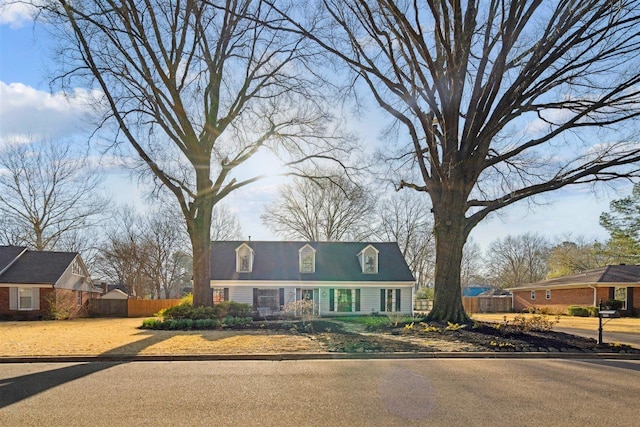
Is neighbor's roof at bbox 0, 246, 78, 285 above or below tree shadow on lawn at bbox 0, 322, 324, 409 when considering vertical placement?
above

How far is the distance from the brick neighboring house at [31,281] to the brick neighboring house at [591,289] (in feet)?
112

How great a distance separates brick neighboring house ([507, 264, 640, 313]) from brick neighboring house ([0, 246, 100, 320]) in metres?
34.1

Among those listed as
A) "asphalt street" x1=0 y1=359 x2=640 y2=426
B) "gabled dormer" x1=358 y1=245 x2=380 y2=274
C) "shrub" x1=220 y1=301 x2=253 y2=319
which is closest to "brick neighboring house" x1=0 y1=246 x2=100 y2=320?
"shrub" x1=220 y1=301 x2=253 y2=319

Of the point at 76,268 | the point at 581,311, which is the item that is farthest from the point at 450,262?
the point at 76,268

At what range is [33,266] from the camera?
27.3 m

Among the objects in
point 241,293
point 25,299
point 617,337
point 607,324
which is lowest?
point 607,324

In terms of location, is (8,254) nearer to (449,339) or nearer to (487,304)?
(449,339)

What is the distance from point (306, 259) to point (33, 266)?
17.4 metres

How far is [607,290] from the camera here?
96.4ft

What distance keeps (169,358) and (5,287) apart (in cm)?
2281

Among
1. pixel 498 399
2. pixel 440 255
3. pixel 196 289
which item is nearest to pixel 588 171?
pixel 440 255

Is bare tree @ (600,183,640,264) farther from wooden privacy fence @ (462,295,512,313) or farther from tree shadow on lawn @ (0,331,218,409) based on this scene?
tree shadow on lawn @ (0,331,218,409)

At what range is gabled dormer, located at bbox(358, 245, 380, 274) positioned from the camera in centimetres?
2873

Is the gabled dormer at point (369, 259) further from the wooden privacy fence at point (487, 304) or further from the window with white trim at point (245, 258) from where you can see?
the wooden privacy fence at point (487, 304)
